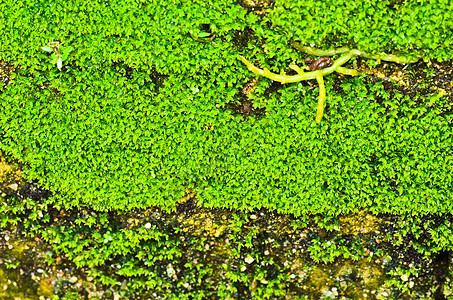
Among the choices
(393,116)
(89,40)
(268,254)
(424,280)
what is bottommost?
(424,280)

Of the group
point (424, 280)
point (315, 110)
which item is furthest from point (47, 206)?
point (424, 280)

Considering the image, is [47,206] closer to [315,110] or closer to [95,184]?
[95,184]

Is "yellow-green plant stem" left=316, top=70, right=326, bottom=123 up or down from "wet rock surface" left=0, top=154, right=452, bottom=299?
up

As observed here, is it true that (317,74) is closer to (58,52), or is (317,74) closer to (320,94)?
(320,94)

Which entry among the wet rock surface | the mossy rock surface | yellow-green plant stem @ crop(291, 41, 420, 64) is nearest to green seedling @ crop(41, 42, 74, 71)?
the mossy rock surface

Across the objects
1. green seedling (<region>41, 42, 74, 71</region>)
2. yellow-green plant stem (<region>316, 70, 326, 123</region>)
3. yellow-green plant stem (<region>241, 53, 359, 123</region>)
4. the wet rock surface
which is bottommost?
the wet rock surface

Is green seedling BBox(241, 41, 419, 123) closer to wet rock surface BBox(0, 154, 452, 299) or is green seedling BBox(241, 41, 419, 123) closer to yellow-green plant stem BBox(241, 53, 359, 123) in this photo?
yellow-green plant stem BBox(241, 53, 359, 123)

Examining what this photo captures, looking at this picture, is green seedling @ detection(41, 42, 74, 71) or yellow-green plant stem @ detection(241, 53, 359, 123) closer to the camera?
yellow-green plant stem @ detection(241, 53, 359, 123)

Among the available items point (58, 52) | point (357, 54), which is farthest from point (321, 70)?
point (58, 52)

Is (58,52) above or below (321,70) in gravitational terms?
above
